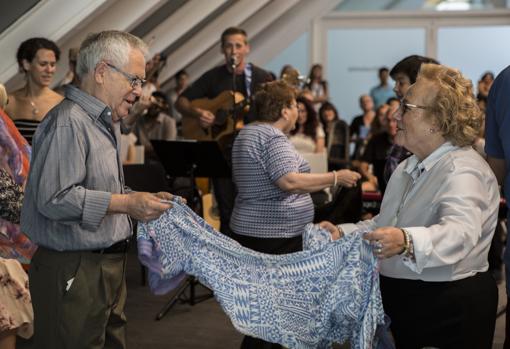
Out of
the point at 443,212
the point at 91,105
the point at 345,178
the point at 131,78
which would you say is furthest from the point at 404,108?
the point at 345,178

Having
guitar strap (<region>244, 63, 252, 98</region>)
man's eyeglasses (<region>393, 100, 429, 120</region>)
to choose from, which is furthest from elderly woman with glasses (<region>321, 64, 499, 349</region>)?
guitar strap (<region>244, 63, 252, 98</region>)

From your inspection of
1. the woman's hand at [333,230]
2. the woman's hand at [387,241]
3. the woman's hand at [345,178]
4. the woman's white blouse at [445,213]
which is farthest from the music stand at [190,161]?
the woman's hand at [387,241]

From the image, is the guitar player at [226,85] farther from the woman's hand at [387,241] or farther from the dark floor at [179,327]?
the woman's hand at [387,241]

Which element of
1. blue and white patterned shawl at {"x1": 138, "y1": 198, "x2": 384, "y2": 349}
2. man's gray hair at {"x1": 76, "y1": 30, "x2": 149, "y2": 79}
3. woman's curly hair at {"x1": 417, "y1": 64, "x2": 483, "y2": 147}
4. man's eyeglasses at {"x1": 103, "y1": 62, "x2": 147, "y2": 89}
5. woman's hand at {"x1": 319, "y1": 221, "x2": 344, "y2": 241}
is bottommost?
blue and white patterned shawl at {"x1": 138, "y1": 198, "x2": 384, "y2": 349}

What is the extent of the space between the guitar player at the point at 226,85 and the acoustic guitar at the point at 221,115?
0.11 ft

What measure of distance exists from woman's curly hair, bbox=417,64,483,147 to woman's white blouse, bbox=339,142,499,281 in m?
0.04

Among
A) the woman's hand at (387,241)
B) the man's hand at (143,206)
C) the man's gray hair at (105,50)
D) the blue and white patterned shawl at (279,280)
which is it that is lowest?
the blue and white patterned shawl at (279,280)

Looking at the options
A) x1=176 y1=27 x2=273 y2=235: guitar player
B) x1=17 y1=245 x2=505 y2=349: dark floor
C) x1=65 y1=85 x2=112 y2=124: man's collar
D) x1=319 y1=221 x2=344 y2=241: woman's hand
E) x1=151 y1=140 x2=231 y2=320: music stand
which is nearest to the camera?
x1=65 y1=85 x2=112 y2=124: man's collar

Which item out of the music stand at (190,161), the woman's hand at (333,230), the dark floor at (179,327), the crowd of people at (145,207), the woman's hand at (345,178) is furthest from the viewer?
the music stand at (190,161)

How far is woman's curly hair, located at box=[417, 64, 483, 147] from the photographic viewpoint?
7.79ft

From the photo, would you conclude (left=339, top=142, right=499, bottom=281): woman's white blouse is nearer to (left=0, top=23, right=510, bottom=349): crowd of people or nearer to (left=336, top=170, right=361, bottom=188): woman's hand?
(left=0, top=23, right=510, bottom=349): crowd of people

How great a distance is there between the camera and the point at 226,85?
555 centimetres

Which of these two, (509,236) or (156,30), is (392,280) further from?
(156,30)

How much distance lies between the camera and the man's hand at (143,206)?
2.23 meters
